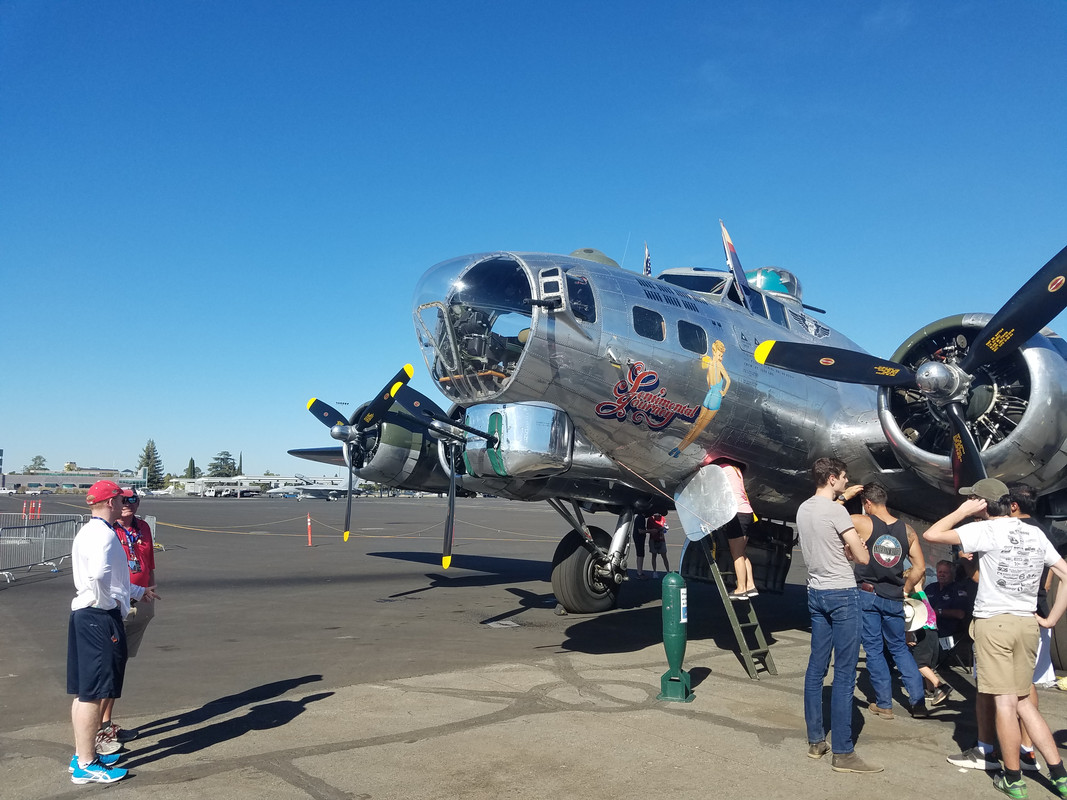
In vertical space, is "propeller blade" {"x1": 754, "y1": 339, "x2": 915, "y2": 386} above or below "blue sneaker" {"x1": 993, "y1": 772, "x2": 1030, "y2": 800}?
above

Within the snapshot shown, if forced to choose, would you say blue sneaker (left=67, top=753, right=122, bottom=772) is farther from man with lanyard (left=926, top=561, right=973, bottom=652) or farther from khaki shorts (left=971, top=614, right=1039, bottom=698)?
man with lanyard (left=926, top=561, right=973, bottom=652)

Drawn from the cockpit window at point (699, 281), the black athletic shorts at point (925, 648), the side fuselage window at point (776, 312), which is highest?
the cockpit window at point (699, 281)

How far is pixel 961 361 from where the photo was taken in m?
7.78

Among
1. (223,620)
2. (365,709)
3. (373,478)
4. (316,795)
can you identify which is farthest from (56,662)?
(373,478)

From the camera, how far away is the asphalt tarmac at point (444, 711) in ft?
15.7

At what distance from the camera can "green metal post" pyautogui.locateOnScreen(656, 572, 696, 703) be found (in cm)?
680

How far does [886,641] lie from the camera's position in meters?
6.37

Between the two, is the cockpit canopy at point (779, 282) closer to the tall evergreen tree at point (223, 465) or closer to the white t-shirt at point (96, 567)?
the white t-shirt at point (96, 567)

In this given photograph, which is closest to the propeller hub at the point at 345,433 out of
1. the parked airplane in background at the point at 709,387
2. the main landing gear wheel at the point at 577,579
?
the main landing gear wheel at the point at 577,579

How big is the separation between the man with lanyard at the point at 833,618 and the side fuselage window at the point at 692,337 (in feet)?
9.47

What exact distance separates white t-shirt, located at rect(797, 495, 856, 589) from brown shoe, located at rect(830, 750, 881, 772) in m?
1.09

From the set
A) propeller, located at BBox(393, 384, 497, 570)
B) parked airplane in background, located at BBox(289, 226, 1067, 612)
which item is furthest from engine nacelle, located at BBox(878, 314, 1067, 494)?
propeller, located at BBox(393, 384, 497, 570)

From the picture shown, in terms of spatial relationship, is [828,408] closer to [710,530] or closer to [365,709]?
[710,530]

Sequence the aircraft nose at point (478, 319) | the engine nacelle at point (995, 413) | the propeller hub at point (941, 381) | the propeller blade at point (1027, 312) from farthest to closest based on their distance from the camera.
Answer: the engine nacelle at point (995, 413), the propeller hub at point (941, 381), the aircraft nose at point (478, 319), the propeller blade at point (1027, 312)
